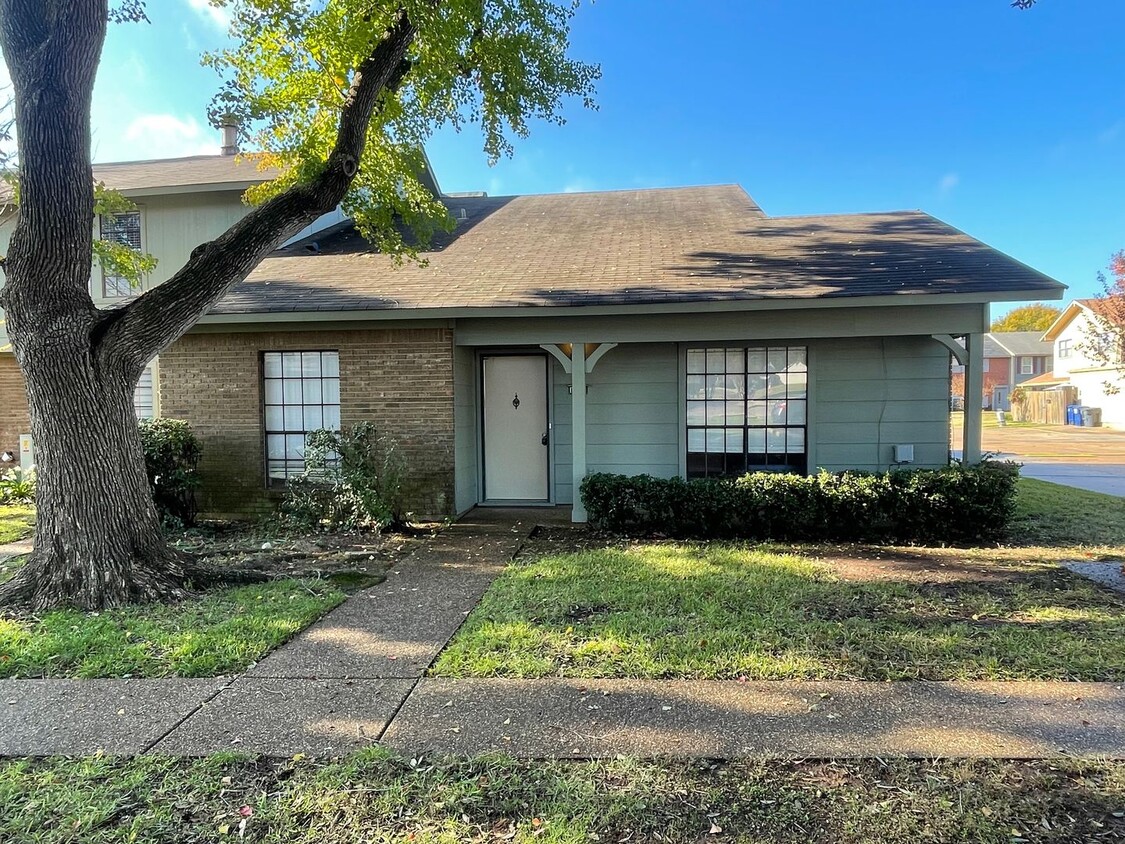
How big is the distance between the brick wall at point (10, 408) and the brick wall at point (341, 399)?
18.9 feet

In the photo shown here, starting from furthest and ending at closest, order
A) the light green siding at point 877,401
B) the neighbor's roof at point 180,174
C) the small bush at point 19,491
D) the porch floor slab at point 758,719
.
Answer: the neighbor's roof at point 180,174 < the small bush at point 19,491 < the light green siding at point 877,401 < the porch floor slab at point 758,719

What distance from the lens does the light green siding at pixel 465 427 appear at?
343 inches

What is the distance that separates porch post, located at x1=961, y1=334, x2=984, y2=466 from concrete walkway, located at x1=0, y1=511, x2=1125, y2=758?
4790mm

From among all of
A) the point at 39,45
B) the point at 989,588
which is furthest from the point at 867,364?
the point at 39,45

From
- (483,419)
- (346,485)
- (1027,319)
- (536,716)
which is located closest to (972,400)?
(483,419)

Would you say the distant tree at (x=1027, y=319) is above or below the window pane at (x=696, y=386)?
above

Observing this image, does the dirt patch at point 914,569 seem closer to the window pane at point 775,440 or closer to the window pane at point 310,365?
the window pane at point 775,440

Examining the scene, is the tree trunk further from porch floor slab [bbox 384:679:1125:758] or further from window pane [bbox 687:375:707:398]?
window pane [bbox 687:375:707:398]

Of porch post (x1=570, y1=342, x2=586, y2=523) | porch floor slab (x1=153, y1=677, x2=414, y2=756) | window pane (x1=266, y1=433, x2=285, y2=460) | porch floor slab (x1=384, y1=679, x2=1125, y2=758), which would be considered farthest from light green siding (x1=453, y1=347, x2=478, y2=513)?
porch floor slab (x1=384, y1=679, x2=1125, y2=758)

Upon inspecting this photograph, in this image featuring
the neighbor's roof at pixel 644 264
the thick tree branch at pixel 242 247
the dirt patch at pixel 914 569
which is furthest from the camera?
the neighbor's roof at pixel 644 264

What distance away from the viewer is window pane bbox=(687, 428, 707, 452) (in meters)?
8.98

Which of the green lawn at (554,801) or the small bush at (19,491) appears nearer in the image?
the green lawn at (554,801)

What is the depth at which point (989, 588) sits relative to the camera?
5531mm

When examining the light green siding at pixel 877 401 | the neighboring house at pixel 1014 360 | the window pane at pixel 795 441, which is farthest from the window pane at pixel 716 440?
the neighboring house at pixel 1014 360
